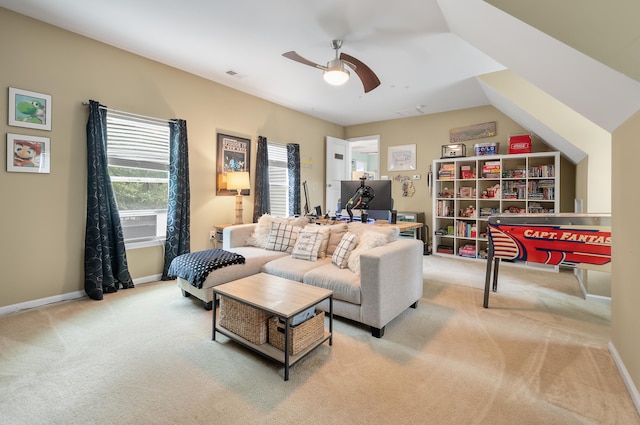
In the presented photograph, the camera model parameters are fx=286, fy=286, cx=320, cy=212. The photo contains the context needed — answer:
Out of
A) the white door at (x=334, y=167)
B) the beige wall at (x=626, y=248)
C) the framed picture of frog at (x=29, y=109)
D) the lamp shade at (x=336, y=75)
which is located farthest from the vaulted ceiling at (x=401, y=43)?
the white door at (x=334, y=167)

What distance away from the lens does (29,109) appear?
9.08ft

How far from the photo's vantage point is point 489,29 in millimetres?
2062

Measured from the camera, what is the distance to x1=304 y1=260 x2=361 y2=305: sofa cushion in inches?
95.0

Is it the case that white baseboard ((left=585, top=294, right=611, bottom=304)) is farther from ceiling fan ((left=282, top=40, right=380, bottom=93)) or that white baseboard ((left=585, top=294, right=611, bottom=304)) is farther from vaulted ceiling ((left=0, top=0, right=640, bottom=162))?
ceiling fan ((left=282, top=40, right=380, bottom=93))

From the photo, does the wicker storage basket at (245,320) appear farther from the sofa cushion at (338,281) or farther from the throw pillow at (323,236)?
the throw pillow at (323,236)

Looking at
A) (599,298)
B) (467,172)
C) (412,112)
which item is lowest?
(599,298)

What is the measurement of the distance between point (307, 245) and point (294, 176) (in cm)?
255

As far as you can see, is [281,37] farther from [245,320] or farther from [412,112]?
[412,112]

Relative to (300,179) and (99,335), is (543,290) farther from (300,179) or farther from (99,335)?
(99,335)

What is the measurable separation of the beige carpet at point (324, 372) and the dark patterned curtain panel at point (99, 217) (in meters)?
0.36

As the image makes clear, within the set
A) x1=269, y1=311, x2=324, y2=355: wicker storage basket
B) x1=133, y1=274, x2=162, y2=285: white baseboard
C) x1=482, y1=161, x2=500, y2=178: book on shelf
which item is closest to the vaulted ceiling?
x1=482, y1=161, x2=500, y2=178: book on shelf

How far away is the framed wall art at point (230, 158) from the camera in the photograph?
4348 mm

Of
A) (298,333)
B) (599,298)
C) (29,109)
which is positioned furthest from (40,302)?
(599,298)

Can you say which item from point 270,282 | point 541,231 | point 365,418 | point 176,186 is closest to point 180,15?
point 176,186
